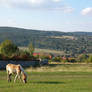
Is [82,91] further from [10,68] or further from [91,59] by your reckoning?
[91,59]

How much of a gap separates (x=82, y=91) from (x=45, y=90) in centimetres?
232

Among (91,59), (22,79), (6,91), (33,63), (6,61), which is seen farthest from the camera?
(91,59)

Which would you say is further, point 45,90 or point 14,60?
point 14,60

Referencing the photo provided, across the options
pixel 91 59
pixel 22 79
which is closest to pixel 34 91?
pixel 22 79

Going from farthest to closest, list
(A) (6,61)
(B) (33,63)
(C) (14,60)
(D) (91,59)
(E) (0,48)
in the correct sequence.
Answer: (D) (91,59) < (E) (0,48) < (B) (33,63) < (C) (14,60) < (A) (6,61)

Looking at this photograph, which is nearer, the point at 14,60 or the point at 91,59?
the point at 14,60

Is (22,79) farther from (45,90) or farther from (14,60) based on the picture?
(14,60)

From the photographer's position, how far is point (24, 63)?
58.3 metres

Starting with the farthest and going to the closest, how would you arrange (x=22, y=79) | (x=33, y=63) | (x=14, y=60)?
(x=33, y=63), (x=14, y=60), (x=22, y=79)

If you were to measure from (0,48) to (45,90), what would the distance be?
78856 millimetres

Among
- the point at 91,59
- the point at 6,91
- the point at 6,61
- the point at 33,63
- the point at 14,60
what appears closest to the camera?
the point at 6,91

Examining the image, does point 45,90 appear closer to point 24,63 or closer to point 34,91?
point 34,91

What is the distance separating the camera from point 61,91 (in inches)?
682

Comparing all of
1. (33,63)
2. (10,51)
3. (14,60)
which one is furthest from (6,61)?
(10,51)
